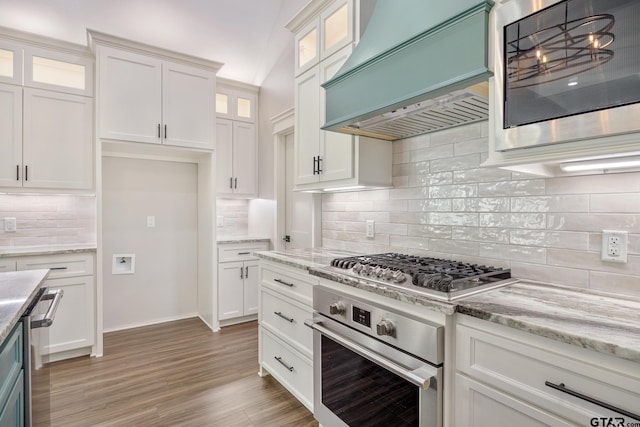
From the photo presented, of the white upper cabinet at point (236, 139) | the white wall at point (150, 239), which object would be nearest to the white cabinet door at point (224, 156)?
the white upper cabinet at point (236, 139)

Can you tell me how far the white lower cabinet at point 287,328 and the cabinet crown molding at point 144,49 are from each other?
2.27 metres

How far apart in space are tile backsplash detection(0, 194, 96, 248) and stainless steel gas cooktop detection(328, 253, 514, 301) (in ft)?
9.18

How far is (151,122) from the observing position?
3188mm

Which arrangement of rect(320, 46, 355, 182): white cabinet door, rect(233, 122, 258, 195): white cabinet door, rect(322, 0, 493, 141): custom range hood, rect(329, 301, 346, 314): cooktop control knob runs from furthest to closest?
rect(233, 122, 258, 195): white cabinet door, rect(320, 46, 355, 182): white cabinet door, rect(329, 301, 346, 314): cooktop control knob, rect(322, 0, 493, 141): custom range hood

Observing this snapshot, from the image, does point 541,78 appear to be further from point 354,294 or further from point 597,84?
point 354,294

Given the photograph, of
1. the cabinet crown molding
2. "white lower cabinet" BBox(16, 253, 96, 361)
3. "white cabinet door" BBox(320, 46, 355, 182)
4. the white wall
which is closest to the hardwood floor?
"white lower cabinet" BBox(16, 253, 96, 361)

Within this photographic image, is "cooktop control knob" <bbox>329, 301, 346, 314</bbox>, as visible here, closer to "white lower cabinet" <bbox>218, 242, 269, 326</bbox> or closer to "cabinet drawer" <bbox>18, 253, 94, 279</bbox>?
"white lower cabinet" <bbox>218, 242, 269, 326</bbox>

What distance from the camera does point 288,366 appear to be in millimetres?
2215

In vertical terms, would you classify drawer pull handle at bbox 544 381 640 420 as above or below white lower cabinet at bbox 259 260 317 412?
above

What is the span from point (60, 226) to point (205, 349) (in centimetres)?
183

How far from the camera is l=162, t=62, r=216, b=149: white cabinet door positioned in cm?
327

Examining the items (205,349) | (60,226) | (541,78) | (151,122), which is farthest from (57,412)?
(541,78)

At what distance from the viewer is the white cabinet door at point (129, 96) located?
297cm

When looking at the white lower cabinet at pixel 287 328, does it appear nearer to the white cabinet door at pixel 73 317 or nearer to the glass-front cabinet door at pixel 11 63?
the white cabinet door at pixel 73 317
